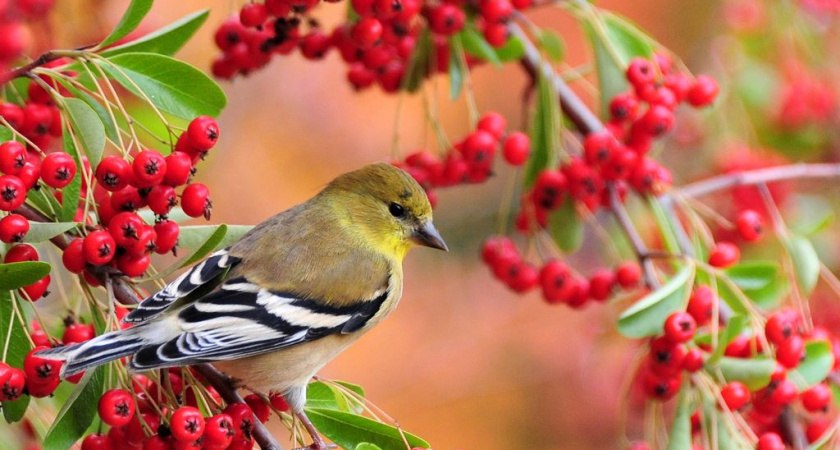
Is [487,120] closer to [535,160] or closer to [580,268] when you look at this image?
[535,160]

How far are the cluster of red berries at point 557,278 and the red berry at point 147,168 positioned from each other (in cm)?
150

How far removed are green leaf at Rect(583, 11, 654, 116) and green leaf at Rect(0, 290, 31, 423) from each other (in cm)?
180

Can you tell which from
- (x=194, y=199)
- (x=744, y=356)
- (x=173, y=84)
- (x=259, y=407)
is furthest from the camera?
(x=744, y=356)

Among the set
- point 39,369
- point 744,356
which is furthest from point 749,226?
point 39,369

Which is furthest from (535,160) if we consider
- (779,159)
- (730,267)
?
(779,159)

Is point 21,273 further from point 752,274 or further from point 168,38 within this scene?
point 752,274

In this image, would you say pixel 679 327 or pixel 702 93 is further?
pixel 702 93

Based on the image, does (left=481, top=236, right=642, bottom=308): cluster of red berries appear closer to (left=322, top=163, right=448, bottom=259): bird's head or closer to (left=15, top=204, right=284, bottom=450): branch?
(left=322, top=163, right=448, bottom=259): bird's head

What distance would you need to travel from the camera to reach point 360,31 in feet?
8.44

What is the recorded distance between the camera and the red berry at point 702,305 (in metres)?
2.51

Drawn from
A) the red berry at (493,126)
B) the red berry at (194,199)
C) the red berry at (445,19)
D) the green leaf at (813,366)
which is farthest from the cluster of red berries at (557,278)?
the red berry at (194,199)

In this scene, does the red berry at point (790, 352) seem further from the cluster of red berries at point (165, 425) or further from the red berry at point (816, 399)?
the cluster of red berries at point (165, 425)

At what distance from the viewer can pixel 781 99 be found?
3.94 meters

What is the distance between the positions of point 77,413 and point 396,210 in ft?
4.09
